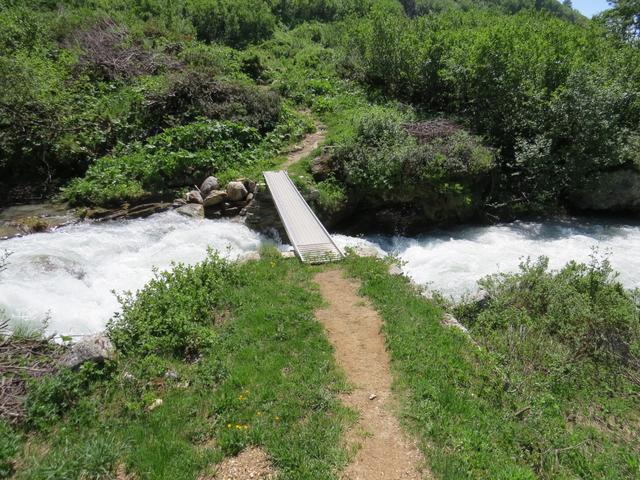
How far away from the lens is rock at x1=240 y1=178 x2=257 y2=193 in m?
12.8

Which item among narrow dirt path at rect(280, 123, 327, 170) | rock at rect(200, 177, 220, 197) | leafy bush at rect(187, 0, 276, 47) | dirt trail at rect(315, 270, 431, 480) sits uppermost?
leafy bush at rect(187, 0, 276, 47)

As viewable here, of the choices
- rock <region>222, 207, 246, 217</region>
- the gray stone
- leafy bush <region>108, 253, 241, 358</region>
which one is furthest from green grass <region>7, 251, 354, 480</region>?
rock <region>222, 207, 246, 217</region>

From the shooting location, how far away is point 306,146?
15930 millimetres

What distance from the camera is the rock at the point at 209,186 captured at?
13008 millimetres

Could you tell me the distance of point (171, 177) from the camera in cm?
1355

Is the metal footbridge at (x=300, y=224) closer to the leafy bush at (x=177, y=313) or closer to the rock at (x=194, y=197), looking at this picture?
the leafy bush at (x=177, y=313)

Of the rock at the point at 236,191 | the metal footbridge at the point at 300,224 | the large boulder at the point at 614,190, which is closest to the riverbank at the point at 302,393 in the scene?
the metal footbridge at the point at 300,224

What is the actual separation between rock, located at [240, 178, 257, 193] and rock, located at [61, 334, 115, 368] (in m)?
7.50

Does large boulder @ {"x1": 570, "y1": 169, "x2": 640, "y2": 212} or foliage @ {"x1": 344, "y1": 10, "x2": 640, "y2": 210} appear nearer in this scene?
foliage @ {"x1": 344, "y1": 10, "x2": 640, "y2": 210}

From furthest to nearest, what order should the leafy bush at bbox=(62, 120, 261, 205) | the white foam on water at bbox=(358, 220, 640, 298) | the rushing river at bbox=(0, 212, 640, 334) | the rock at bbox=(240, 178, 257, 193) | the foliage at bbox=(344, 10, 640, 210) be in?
the foliage at bbox=(344, 10, 640, 210), the rock at bbox=(240, 178, 257, 193), the leafy bush at bbox=(62, 120, 261, 205), the white foam on water at bbox=(358, 220, 640, 298), the rushing river at bbox=(0, 212, 640, 334)

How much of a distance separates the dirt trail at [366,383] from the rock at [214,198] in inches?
212

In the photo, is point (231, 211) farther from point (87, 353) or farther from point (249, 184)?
point (87, 353)


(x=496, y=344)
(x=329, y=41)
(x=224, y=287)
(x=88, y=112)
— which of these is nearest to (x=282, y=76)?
(x=88, y=112)

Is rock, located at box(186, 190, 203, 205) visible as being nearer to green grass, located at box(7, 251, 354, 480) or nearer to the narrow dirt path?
the narrow dirt path
